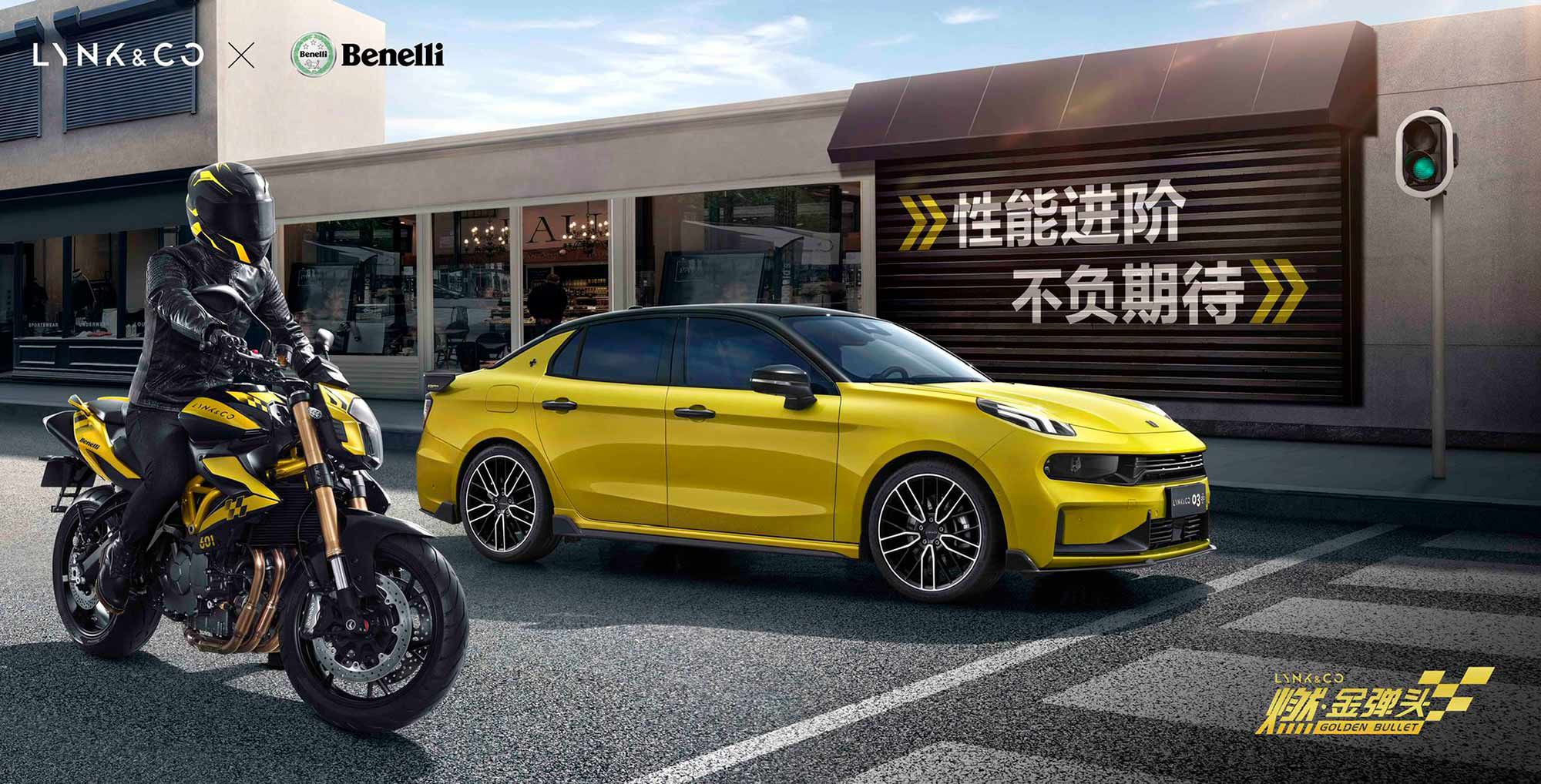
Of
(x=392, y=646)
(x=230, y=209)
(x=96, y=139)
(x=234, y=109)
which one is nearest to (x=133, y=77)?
(x=96, y=139)

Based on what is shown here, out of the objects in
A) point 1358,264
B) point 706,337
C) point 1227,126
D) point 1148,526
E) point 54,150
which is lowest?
point 1148,526

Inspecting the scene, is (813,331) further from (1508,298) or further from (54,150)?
(54,150)

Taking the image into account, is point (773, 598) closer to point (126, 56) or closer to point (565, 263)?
point (565, 263)

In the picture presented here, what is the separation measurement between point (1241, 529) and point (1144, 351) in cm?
594

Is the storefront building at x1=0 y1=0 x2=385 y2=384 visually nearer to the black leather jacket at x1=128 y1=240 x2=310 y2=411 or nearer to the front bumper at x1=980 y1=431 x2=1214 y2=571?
the black leather jacket at x1=128 y1=240 x2=310 y2=411

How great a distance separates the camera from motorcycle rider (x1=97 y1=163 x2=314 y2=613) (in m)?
4.83

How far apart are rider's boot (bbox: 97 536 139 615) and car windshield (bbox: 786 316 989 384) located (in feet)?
11.3

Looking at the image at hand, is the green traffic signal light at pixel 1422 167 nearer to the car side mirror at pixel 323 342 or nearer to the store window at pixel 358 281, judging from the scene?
the car side mirror at pixel 323 342

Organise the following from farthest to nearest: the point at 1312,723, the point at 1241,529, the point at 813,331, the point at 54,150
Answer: the point at 54,150 → the point at 1241,529 → the point at 813,331 → the point at 1312,723

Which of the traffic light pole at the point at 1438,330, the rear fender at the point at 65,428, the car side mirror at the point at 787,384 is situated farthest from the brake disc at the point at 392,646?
the traffic light pole at the point at 1438,330

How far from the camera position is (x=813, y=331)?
7363mm

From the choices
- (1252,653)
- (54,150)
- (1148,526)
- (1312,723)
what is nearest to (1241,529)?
(1148,526)

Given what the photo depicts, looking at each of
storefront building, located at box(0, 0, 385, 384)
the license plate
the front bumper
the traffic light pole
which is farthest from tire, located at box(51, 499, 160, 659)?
storefront building, located at box(0, 0, 385, 384)

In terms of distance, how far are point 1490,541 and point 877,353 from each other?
172 inches
